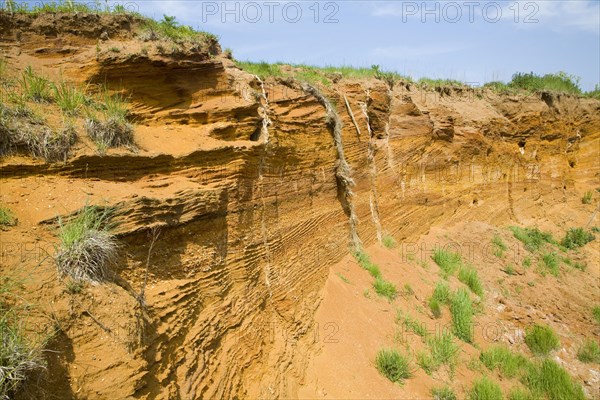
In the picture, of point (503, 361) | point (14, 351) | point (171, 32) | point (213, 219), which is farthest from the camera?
point (503, 361)

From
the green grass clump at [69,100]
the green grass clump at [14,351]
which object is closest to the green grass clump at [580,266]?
the green grass clump at [69,100]

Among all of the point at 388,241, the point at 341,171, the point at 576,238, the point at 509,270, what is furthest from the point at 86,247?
the point at 576,238

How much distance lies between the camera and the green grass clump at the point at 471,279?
912 cm

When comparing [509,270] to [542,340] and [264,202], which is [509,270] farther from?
[264,202]

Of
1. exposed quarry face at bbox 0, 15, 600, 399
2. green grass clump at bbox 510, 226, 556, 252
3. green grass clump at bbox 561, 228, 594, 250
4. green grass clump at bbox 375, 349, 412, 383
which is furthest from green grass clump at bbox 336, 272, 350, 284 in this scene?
green grass clump at bbox 561, 228, 594, 250

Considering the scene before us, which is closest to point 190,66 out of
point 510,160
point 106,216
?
point 106,216

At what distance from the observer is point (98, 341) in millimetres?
2818

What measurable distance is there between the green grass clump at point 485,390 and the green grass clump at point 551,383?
3.12 feet

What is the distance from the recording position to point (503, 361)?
684 cm

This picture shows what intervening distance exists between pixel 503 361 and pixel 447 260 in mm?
3331

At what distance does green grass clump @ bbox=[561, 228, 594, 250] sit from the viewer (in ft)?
42.2

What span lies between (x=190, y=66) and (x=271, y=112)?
54.3 inches

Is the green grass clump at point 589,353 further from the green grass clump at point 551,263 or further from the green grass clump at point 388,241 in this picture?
the green grass clump at point 388,241

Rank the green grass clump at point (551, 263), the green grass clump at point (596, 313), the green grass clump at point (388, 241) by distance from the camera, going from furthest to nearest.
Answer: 1. the green grass clump at point (551, 263)
2. the green grass clump at point (388, 241)
3. the green grass clump at point (596, 313)
